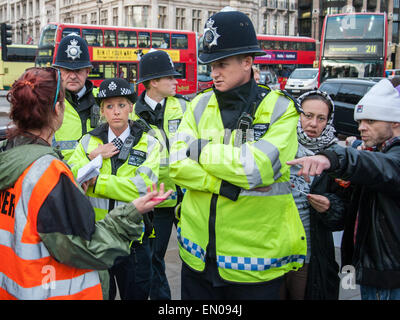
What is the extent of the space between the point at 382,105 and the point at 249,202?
863 mm

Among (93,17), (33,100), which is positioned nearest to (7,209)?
(33,100)

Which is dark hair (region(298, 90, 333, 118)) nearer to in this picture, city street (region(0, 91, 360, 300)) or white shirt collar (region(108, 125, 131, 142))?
white shirt collar (region(108, 125, 131, 142))

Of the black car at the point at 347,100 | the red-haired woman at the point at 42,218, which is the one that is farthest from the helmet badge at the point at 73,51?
the black car at the point at 347,100

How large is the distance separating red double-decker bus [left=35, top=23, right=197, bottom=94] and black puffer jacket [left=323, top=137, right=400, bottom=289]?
19210mm

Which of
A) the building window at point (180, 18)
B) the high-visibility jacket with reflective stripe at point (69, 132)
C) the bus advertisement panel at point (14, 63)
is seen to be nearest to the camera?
the high-visibility jacket with reflective stripe at point (69, 132)

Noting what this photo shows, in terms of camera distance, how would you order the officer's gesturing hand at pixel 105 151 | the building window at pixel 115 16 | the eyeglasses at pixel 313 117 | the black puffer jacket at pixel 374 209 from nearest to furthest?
the black puffer jacket at pixel 374 209, the officer's gesturing hand at pixel 105 151, the eyeglasses at pixel 313 117, the building window at pixel 115 16

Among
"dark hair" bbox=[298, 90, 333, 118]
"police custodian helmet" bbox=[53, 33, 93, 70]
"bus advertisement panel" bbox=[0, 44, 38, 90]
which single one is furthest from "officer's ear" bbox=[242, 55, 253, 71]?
"bus advertisement panel" bbox=[0, 44, 38, 90]

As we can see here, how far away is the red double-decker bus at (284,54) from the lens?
1203 inches

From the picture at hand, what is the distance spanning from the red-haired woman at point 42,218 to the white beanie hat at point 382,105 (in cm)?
142

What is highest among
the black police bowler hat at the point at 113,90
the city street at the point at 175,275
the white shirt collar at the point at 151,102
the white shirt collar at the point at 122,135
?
the black police bowler hat at the point at 113,90

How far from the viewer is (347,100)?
1173 centimetres

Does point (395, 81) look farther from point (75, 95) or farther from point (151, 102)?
point (75, 95)

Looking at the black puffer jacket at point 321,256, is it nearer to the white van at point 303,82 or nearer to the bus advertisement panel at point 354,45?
the bus advertisement panel at point 354,45

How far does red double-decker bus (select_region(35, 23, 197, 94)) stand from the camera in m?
20.4
